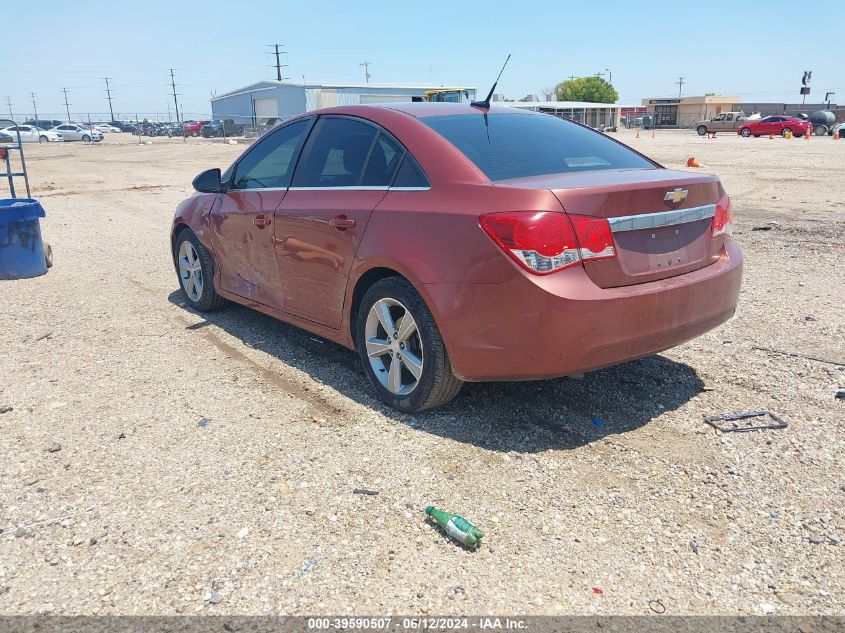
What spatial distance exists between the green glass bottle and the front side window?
2.75m

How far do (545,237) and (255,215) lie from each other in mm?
2575

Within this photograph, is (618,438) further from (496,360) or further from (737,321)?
(737,321)

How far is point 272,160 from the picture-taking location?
16.9 ft

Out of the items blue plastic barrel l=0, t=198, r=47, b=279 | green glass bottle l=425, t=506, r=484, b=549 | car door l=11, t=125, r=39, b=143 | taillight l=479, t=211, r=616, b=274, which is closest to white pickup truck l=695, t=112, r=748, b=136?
car door l=11, t=125, r=39, b=143

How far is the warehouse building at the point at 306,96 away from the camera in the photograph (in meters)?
64.3

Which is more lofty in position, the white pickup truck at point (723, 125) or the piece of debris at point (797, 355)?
the white pickup truck at point (723, 125)

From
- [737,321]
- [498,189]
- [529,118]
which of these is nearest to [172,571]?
[498,189]

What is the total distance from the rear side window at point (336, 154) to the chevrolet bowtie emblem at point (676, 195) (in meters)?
1.75

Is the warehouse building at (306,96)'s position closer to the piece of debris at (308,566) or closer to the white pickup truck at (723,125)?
the white pickup truck at (723,125)

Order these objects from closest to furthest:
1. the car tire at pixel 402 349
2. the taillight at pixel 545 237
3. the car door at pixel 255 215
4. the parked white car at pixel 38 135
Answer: the taillight at pixel 545 237
the car tire at pixel 402 349
the car door at pixel 255 215
the parked white car at pixel 38 135

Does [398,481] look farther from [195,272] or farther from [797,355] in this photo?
[195,272]

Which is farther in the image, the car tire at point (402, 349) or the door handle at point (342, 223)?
the door handle at point (342, 223)

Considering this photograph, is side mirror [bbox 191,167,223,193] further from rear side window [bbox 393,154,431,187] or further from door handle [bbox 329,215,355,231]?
rear side window [bbox 393,154,431,187]

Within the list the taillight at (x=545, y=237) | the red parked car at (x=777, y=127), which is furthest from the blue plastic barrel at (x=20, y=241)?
the red parked car at (x=777, y=127)
